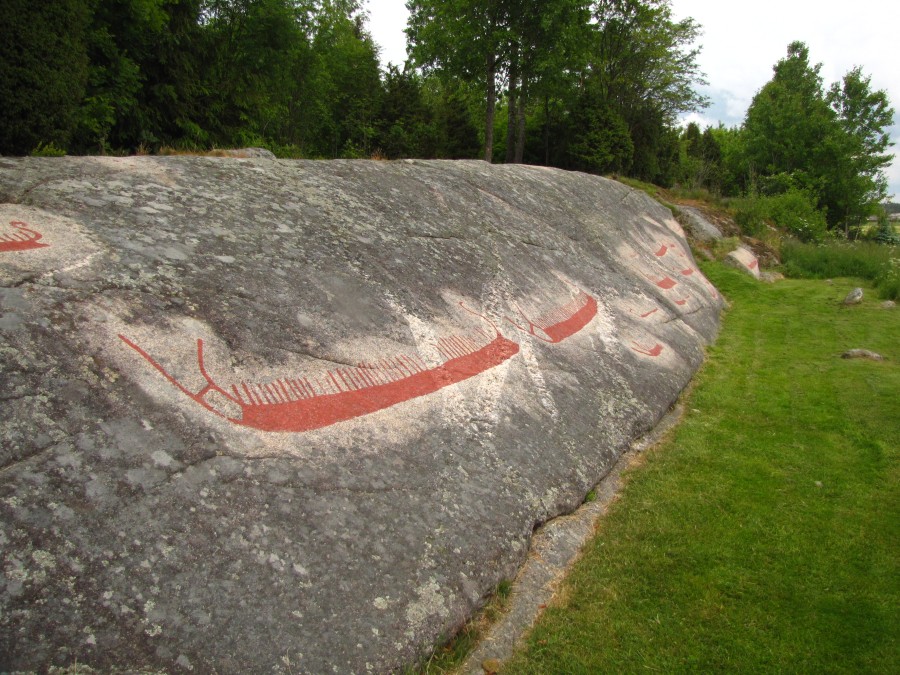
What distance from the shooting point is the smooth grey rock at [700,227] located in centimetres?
1784

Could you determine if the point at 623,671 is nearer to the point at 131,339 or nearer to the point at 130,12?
the point at 131,339

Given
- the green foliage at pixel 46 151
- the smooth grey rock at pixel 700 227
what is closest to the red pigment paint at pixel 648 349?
the green foliage at pixel 46 151

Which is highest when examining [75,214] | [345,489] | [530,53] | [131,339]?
[530,53]

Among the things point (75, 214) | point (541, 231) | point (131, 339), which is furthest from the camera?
point (541, 231)

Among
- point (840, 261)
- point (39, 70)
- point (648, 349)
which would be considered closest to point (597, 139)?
point (840, 261)

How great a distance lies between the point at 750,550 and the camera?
4336 mm

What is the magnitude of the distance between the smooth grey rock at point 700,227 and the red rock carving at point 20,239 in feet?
57.9

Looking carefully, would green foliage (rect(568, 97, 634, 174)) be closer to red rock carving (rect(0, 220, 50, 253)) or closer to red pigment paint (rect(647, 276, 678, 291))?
red pigment paint (rect(647, 276, 678, 291))

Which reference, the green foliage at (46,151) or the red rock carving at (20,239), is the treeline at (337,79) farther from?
the red rock carving at (20,239)

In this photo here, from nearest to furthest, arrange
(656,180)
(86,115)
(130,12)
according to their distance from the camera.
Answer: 1. (86,115)
2. (130,12)
3. (656,180)

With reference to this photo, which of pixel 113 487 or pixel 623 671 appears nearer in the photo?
pixel 113 487

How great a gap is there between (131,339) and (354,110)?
2645 centimetres

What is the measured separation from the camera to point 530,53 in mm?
21359

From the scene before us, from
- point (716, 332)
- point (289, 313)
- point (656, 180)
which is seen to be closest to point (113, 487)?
point (289, 313)
